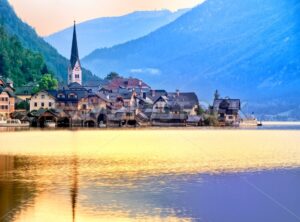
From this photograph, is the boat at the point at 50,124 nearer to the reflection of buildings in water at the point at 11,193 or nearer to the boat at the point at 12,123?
the boat at the point at 12,123

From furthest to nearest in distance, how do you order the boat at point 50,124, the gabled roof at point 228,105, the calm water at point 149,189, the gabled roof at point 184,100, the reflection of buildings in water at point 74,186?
1. the gabled roof at point 228,105
2. the gabled roof at point 184,100
3. the boat at point 50,124
4. the reflection of buildings in water at point 74,186
5. the calm water at point 149,189

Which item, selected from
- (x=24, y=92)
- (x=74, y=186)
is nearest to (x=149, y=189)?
(x=74, y=186)

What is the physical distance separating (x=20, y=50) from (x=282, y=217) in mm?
172687

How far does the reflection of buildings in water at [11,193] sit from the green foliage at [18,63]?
142532 millimetres

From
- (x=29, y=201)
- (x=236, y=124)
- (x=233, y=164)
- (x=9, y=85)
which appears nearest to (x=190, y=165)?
(x=233, y=164)

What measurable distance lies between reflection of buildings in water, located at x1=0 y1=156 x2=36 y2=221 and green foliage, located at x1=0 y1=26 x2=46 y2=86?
143 metres

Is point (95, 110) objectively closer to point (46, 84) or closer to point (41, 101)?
point (41, 101)

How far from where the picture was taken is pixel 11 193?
2623 centimetres

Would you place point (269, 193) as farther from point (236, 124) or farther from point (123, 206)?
point (236, 124)

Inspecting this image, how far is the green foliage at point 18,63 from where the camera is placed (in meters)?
176

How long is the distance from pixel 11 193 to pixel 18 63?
15795 centimetres

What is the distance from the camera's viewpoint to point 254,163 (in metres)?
42.8

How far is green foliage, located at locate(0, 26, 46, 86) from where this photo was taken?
176 meters

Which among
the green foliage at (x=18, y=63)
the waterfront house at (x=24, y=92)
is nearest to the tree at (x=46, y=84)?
the waterfront house at (x=24, y=92)
